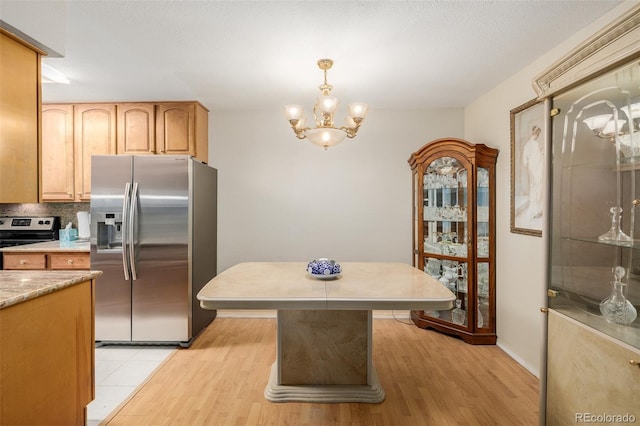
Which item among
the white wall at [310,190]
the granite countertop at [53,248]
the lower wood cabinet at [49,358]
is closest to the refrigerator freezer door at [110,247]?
the granite countertop at [53,248]

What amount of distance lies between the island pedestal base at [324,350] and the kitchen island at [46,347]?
111 centimetres

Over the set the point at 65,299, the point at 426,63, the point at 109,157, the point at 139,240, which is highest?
the point at 426,63

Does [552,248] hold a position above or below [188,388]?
above

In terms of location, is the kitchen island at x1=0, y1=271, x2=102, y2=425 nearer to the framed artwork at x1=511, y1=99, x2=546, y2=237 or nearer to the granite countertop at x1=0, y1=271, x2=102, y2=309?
the granite countertop at x1=0, y1=271, x2=102, y2=309

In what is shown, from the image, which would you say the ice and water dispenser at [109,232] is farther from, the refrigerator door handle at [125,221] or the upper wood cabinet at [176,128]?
the upper wood cabinet at [176,128]

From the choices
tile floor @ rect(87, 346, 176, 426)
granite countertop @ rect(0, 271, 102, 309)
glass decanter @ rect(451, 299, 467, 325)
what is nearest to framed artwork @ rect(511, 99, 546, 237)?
glass decanter @ rect(451, 299, 467, 325)

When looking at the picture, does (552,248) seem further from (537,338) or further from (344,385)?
(344,385)

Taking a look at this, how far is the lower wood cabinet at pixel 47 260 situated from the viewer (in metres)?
3.05

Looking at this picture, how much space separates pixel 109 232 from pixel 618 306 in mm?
3647

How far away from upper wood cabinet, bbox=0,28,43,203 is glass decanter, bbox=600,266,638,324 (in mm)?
2843

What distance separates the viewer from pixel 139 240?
9.86 ft

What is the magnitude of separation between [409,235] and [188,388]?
270 centimetres

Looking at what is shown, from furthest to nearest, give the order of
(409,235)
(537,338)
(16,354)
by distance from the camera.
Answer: (409,235) < (537,338) < (16,354)

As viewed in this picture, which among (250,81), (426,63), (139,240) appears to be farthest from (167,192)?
(426,63)
